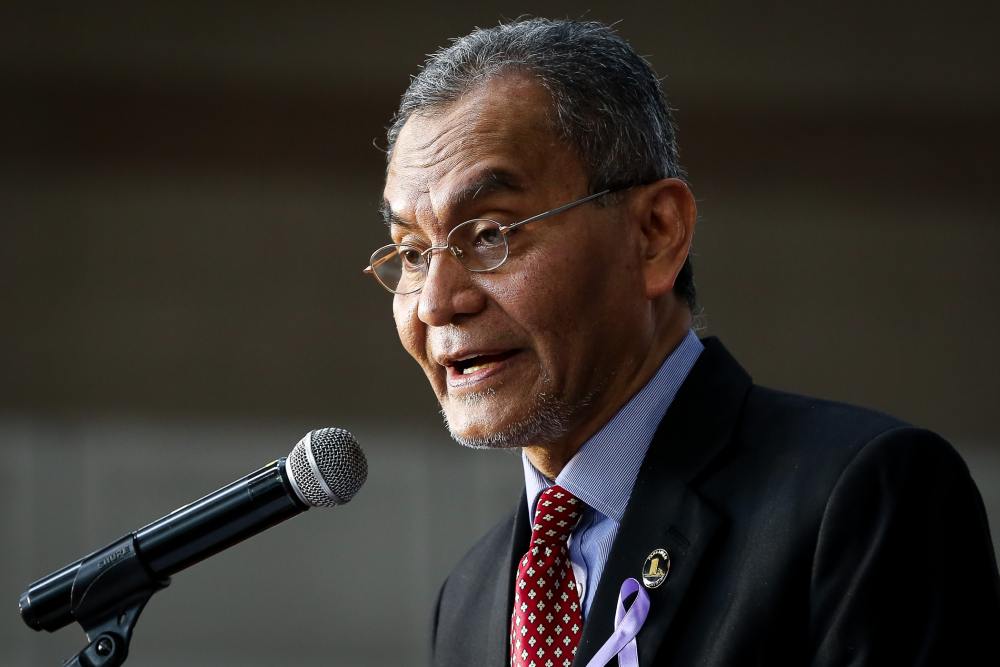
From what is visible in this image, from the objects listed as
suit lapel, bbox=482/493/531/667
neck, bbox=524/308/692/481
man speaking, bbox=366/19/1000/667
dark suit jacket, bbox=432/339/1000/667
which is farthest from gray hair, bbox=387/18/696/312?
suit lapel, bbox=482/493/531/667

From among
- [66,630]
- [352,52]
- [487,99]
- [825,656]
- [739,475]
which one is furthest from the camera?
[352,52]

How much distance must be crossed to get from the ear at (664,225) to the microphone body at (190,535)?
0.67 metres

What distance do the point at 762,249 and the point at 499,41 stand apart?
9.94 ft

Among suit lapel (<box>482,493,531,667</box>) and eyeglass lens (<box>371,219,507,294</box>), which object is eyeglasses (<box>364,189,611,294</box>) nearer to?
eyeglass lens (<box>371,219,507,294</box>)

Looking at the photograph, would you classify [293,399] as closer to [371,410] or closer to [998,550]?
[371,410]

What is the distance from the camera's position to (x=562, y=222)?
65.5 inches

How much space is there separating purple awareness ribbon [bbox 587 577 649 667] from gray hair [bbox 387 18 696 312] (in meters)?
0.58

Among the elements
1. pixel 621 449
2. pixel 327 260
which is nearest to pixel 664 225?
pixel 621 449

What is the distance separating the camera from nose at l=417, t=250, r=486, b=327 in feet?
5.37

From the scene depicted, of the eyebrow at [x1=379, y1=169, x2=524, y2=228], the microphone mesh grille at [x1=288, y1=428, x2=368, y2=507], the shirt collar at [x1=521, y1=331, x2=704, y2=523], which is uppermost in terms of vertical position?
the eyebrow at [x1=379, y1=169, x2=524, y2=228]

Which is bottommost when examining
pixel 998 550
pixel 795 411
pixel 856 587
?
pixel 998 550

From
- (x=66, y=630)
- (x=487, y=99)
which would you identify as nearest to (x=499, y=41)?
(x=487, y=99)

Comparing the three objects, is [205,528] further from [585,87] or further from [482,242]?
[585,87]

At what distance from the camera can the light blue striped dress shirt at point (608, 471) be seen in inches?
65.7
